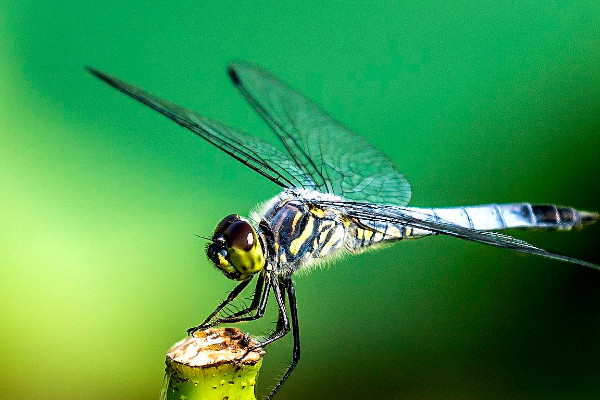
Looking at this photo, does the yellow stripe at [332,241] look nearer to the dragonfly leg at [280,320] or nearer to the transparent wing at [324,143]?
the dragonfly leg at [280,320]

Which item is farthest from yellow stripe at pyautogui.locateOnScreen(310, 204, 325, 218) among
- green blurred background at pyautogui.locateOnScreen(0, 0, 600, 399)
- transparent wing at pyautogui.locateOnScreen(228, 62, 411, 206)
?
green blurred background at pyautogui.locateOnScreen(0, 0, 600, 399)

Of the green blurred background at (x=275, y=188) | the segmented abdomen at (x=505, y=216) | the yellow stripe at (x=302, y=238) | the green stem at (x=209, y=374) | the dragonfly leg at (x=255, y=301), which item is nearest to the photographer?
the green stem at (x=209, y=374)

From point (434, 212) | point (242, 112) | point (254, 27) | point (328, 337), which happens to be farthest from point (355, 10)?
point (328, 337)

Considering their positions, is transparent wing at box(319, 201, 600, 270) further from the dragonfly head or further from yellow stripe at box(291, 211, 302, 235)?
the dragonfly head

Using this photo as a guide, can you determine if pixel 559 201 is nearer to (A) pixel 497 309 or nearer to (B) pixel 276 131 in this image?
(A) pixel 497 309

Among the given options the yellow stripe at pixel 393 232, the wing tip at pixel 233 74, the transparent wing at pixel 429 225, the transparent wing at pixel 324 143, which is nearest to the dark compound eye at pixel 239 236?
the transparent wing at pixel 429 225
